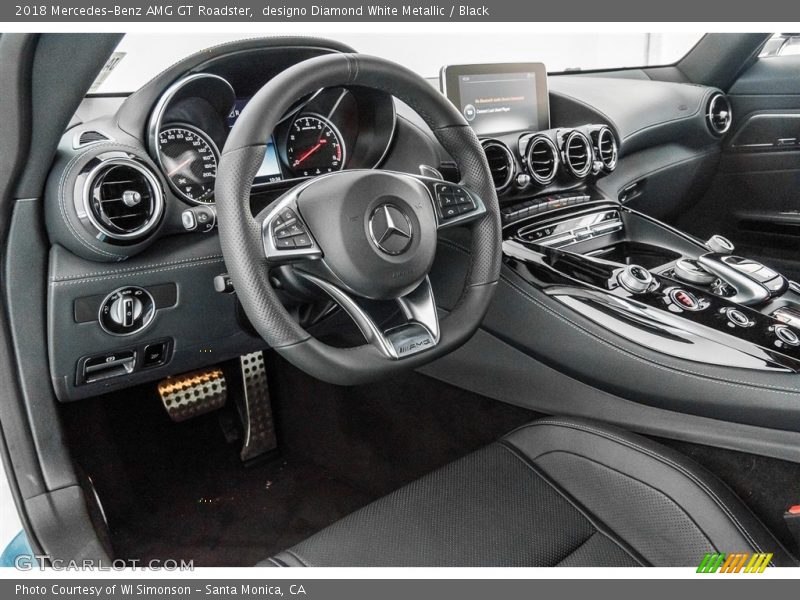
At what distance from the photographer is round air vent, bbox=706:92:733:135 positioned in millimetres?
2434

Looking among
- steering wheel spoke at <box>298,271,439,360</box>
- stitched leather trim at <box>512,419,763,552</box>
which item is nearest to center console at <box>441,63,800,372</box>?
stitched leather trim at <box>512,419,763,552</box>

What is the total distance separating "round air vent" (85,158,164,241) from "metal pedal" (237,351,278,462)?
0.72 meters

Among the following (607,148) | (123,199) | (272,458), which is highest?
(123,199)

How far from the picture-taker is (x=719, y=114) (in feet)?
8.11

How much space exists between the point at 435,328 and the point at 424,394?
64 cm

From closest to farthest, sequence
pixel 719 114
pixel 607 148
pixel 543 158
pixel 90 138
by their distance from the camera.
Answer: pixel 90 138 → pixel 543 158 → pixel 607 148 → pixel 719 114

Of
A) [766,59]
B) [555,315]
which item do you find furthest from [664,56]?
[555,315]

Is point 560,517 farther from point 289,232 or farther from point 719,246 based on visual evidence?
point 719,246

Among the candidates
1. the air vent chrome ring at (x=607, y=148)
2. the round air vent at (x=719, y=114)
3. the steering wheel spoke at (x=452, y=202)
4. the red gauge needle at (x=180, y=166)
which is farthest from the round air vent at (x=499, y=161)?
the round air vent at (x=719, y=114)

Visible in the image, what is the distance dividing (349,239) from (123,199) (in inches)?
15.8

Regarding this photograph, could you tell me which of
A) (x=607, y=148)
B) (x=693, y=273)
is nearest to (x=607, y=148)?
(x=607, y=148)

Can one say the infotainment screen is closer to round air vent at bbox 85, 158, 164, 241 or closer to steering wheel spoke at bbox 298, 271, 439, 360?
steering wheel spoke at bbox 298, 271, 439, 360

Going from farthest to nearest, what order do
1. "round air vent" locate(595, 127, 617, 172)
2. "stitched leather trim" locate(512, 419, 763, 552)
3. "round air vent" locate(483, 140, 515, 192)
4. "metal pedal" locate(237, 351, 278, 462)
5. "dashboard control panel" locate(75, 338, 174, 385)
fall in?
"round air vent" locate(595, 127, 617, 172) → "metal pedal" locate(237, 351, 278, 462) → "round air vent" locate(483, 140, 515, 192) → "dashboard control panel" locate(75, 338, 174, 385) → "stitched leather trim" locate(512, 419, 763, 552)

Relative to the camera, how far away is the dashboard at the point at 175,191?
1.17 m
